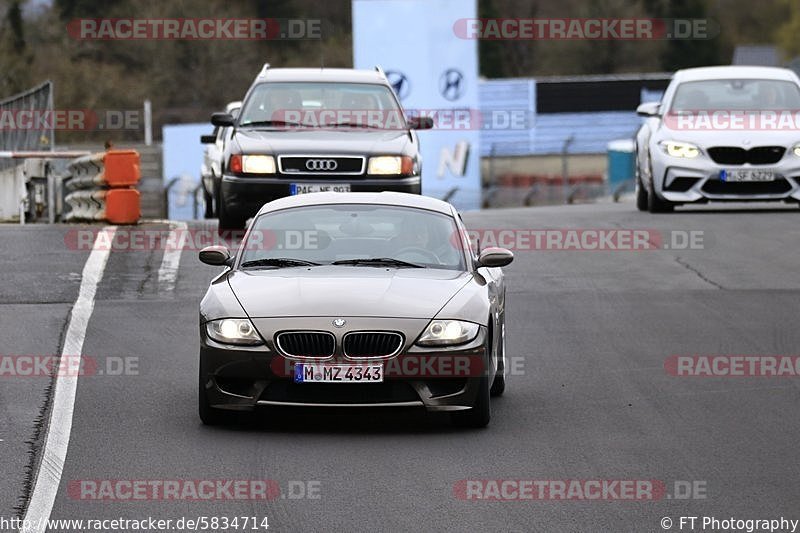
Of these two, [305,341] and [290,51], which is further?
[290,51]

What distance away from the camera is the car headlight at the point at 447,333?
9758mm

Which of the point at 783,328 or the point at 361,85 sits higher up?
the point at 361,85

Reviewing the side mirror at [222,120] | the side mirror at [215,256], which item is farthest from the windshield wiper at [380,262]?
the side mirror at [222,120]

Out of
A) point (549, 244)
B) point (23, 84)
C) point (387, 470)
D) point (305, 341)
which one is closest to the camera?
point (387, 470)

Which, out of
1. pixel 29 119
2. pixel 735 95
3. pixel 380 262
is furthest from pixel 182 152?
pixel 380 262

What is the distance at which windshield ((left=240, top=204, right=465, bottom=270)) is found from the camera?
1077cm

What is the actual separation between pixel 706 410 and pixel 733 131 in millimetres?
11320

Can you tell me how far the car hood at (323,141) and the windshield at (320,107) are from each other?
209mm

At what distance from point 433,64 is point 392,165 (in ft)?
121

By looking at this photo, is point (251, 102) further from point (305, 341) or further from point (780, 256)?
point (305, 341)

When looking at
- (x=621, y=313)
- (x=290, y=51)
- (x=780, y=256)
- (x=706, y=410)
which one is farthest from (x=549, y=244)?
(x=290, y=51)

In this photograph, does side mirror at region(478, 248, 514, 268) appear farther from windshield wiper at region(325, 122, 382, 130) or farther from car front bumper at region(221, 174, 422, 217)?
windshield wiper at region(325, 122, 382, 130)

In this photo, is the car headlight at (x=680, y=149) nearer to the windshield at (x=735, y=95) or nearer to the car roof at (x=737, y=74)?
the windshield at (x=735, y=95)

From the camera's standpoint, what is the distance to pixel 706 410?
10.6 meters
